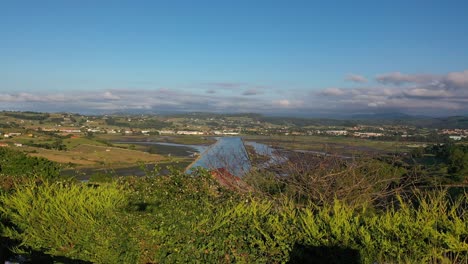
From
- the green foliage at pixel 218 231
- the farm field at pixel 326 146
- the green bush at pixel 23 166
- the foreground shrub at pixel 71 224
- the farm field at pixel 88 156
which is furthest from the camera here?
the farm field at pixel 88 156

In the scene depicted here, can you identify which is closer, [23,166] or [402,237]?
[402,237]

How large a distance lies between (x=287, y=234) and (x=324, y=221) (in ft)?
1.74

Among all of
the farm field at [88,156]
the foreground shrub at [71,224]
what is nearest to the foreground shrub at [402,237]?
the foreground shrub at [71,224]

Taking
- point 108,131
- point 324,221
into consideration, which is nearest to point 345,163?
point 324,221

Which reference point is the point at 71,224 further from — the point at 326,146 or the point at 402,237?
the point at 326,146

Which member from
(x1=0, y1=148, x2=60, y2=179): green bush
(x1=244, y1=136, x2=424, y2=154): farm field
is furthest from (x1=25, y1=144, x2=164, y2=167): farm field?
(x1=244, y1=136, x2=424, y2=154): farm field

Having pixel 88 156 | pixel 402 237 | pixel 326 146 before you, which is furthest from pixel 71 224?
pixel 88 156

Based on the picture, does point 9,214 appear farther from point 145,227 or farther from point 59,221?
point 145,227

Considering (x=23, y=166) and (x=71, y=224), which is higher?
(x=71, y=224)

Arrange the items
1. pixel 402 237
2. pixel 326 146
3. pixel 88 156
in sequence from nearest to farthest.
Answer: pixel 402 237 → pixel 326 146 → pixel 88 156

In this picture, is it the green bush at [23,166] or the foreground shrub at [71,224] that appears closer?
the foreground shrub at [71,224]

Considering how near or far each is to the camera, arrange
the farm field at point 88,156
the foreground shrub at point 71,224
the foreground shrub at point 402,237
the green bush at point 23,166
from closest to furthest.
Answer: the foreground shrub at point 402,237 < the foreground shrub at point 71,224 < the green bush at point 23,166 < the farm field at point 88,156

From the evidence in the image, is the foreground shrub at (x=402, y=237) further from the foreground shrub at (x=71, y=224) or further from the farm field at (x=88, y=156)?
the farm field at (x=88, y=156)

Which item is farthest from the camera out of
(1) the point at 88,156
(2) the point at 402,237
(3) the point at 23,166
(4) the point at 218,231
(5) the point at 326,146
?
(1) the point at 88,156
